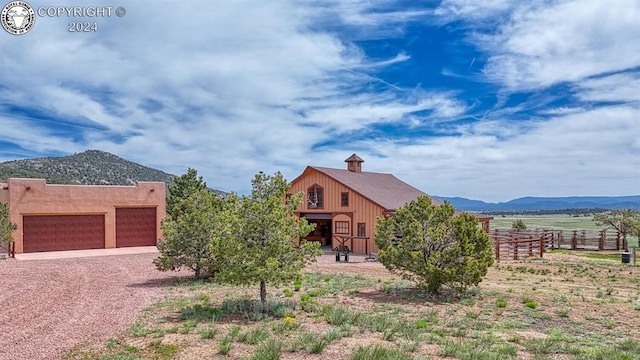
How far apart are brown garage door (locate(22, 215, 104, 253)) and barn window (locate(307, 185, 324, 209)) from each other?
45.2ft

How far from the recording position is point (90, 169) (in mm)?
70938

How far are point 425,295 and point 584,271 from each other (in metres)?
11.7

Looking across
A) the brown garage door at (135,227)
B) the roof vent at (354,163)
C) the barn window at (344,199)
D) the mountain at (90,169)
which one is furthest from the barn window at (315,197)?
the mountain at (90,169)

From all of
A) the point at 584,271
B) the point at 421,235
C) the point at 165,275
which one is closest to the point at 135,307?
the point at 165,275

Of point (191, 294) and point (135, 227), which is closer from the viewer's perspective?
point (191, 294)

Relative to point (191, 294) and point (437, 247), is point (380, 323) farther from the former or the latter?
point (191, 294)

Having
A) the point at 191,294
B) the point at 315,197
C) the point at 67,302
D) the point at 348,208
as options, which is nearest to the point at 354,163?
the point at 315,197

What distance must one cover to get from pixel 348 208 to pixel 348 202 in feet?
1.25

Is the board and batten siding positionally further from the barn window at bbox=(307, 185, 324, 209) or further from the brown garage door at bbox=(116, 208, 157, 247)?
the brown garage door at bbox=(116, 208, 157, 247)

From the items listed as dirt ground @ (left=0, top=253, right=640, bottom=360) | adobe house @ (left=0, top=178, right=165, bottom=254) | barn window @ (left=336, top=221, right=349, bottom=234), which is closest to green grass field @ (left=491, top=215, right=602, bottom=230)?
barn window @ (left=336, top=221, right=349, bottom=234)

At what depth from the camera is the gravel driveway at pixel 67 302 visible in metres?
9.13

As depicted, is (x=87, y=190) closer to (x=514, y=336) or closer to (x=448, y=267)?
(x=448, y=267)

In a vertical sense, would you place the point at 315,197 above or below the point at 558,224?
above

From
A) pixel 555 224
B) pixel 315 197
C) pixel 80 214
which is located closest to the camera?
pixel 80 214
